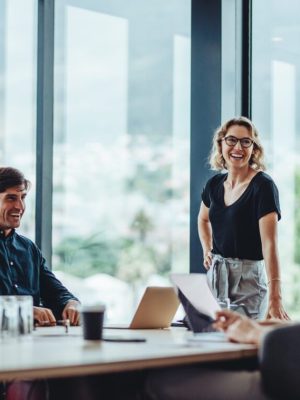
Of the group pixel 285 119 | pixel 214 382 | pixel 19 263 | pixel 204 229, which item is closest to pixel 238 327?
pixel 214 382

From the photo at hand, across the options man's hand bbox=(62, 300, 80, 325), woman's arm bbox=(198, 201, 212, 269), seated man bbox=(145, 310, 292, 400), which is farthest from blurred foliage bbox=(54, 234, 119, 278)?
seated man bbox=(145, 310, 292, 400)

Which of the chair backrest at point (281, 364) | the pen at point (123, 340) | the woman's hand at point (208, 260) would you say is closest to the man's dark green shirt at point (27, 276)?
the woman's hand at point (208, 260)

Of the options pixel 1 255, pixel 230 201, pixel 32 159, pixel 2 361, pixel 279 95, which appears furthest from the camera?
pixel 32 159

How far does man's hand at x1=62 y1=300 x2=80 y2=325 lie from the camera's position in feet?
11.7

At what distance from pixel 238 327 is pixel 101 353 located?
0.52 meters

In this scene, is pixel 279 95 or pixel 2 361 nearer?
pixel 2 361

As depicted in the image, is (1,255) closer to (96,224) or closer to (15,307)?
(15,307)

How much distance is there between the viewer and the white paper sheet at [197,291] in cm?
291

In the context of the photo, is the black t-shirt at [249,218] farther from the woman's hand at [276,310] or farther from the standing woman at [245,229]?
the woman's hand at [276,310]

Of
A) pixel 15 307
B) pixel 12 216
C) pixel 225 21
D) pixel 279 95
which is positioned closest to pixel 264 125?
pixel 279 95

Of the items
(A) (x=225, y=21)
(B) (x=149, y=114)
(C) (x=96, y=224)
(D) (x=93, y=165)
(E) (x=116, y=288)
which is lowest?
(E) (x=116, y=288)

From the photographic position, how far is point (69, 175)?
18.8ft

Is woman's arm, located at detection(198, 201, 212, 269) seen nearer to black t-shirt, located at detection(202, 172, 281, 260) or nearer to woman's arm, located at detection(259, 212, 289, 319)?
black t-shirt, located at detection(202, 172, 281, 260)

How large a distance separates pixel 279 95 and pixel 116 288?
5.78 feet
